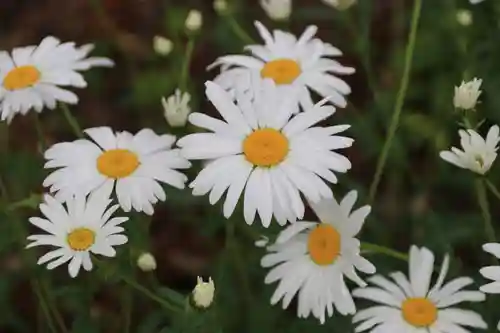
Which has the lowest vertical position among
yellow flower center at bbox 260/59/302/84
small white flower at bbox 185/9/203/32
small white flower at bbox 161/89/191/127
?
small white flower at bbox 161/89/191/127

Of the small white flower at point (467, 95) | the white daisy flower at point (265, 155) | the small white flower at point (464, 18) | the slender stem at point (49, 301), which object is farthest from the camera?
the small white flower at point (464, 18)

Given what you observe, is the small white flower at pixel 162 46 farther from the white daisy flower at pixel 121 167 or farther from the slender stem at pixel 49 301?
the slender stem at pixel 49 301

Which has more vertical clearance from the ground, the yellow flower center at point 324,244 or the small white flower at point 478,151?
the small white flower at point 478,151

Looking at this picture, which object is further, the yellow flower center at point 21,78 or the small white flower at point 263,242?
the yellow flower center at point 21,78

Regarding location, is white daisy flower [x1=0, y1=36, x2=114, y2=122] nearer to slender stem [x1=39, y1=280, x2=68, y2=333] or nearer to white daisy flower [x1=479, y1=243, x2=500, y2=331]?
slender stem [x1=39, y1=280, x2=68, y2=333]

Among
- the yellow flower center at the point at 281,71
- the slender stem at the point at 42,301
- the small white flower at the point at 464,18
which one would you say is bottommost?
the slender stem at the point at 42,301

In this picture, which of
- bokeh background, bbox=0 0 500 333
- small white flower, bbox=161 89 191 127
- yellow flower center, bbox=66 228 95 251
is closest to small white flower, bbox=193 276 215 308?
bokeh background, bbox=0 0 500 333

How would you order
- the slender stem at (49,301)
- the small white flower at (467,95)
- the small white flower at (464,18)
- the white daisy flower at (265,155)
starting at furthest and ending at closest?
the small white flower at (464,18)
the slender stem at (49,301)
the small white flower at (467,95)
the white daisy flower at (265,155)

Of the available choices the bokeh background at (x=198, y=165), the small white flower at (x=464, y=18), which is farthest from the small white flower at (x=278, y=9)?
the small white flower at (x=464, y=18)
